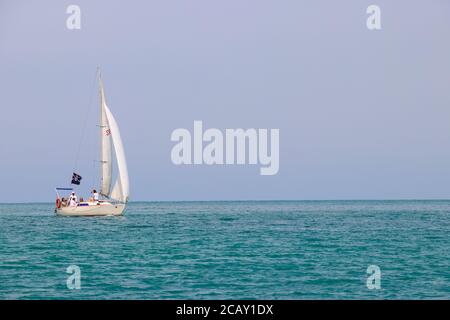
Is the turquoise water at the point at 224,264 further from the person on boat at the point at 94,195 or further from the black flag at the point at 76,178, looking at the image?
the person on boat at the point at 94,195

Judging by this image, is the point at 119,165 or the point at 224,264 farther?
the point at 119,165

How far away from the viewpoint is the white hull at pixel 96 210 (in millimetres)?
72375

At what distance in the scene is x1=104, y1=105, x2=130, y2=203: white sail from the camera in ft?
239

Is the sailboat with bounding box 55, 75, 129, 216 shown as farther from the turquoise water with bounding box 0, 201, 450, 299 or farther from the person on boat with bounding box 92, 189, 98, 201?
the turquoise water with bounding box 0, 201, 450, 299

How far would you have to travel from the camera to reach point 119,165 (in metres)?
73.1

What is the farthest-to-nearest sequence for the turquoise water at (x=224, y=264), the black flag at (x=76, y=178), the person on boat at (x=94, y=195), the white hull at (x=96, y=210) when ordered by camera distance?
1. the person on boat at (x=94, y=195)
2. the white hull at (x=96, y=210)
3. the black flag at (x=76, y=178)
4. the turquoise water at (x=224, y=264)

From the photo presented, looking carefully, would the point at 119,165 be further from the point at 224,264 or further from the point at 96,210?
the point at 224,264

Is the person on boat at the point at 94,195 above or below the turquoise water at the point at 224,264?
above

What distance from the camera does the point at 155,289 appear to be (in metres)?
27.1

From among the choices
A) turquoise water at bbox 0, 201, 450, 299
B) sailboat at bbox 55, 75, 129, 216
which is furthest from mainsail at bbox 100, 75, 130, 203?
turquoise water at bbox 0, 201, 450, 299

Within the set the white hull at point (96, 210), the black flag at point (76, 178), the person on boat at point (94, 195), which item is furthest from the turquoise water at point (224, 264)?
the person on boat at point (94, 195)

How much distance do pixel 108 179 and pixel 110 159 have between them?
2311mm

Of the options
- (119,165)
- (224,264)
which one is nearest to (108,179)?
(119,165)

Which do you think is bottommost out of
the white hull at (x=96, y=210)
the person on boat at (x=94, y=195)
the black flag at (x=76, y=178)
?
the white hull at (x=96, y=210)
